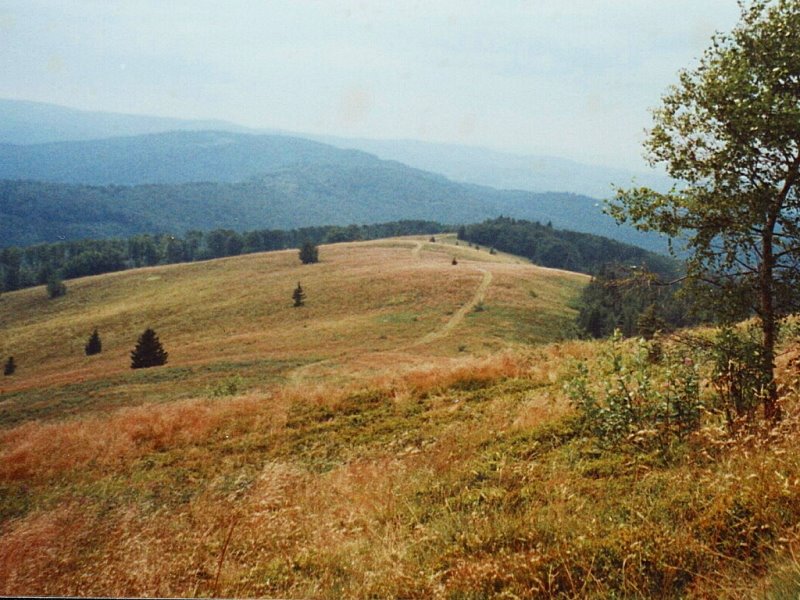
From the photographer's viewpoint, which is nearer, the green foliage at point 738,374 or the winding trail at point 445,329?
the green foliage at point 738,374

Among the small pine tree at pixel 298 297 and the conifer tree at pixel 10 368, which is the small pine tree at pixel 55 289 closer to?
the conifer tree at pixel 10 368

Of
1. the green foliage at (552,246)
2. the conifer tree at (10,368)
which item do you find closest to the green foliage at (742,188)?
the conifer tree at (10,368)

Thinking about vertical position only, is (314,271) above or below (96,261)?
above

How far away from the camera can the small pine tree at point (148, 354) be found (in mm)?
45125

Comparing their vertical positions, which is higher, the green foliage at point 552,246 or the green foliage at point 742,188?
the green foliage at point 742,188

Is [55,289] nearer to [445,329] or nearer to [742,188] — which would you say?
[445,329]

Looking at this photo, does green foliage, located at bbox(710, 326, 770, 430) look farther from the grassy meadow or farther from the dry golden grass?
the dry golden grass

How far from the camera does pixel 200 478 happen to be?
32.8 ft

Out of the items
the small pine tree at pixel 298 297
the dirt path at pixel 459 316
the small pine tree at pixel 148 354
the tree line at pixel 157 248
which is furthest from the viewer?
the tree line at pixel 157 248

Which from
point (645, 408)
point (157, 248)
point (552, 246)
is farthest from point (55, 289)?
point (552, 246)

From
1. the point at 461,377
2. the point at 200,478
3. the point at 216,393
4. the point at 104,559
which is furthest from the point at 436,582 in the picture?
the point at 216,393

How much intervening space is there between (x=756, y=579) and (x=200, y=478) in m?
9.59

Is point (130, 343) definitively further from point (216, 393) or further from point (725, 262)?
point (725, 262)

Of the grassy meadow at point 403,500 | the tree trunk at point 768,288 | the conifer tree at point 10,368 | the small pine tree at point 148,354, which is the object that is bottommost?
the conifer tree at point 10,368
